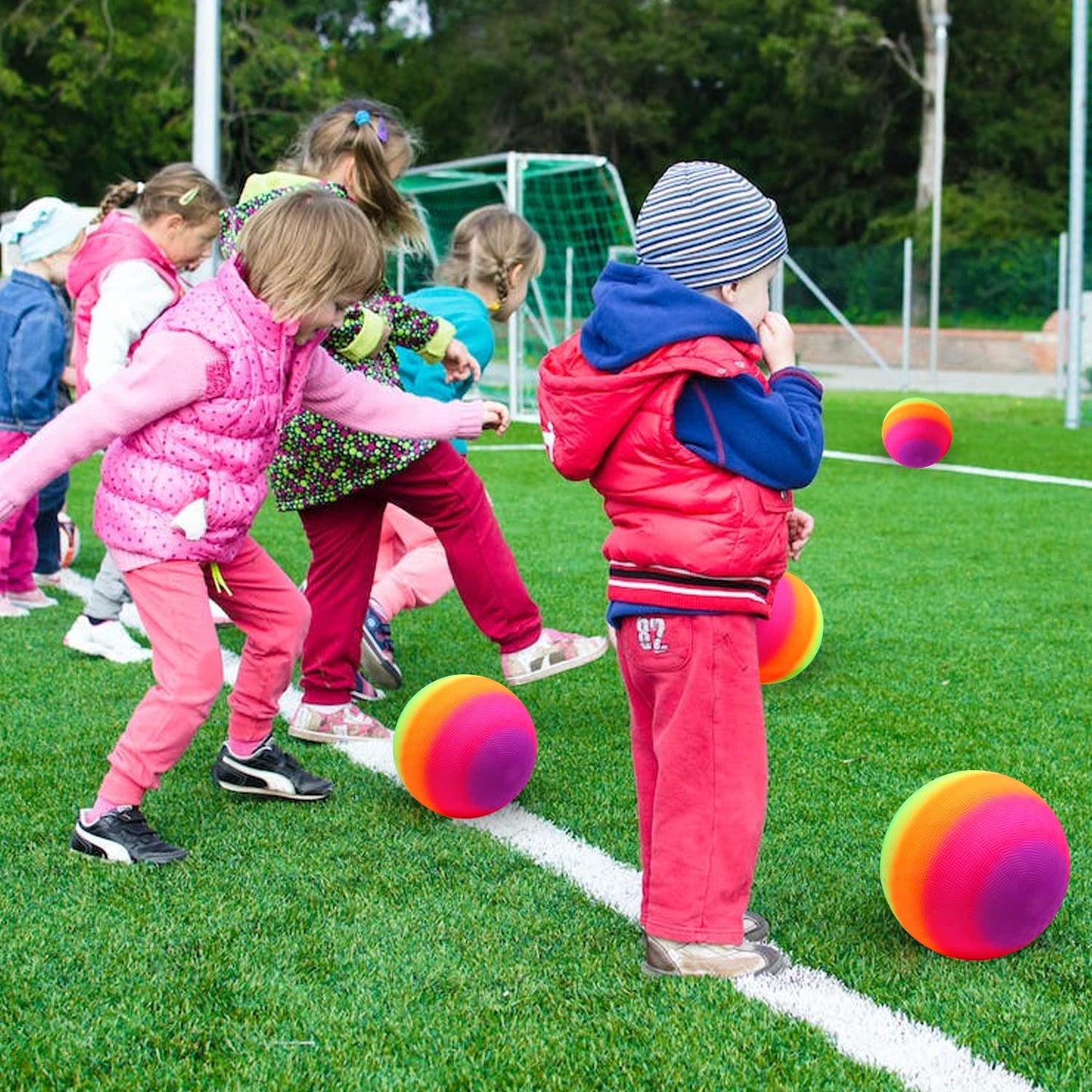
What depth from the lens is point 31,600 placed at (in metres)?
7.11

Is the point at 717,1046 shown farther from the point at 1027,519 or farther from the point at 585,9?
the point at 585,9

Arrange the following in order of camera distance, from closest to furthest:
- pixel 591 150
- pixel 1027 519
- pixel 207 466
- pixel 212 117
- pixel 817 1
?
1. pixel 207 466
2. pixel 1027 519
3. pixel 212 117
4. pixel 817 1
5. pixel 591 150

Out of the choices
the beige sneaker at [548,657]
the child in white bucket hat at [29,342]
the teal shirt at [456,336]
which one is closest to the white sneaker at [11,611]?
the child in white bucket hat at [29,342]

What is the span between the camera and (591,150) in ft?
146

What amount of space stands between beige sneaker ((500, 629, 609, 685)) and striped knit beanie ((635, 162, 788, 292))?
2.41 metres

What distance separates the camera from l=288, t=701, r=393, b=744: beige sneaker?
4.87 m

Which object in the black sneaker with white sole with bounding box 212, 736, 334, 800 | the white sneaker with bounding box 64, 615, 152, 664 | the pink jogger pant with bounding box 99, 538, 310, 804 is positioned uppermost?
the pink jogger pant with bounding box 99, 538, 310, 804

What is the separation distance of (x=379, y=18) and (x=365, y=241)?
4849cm

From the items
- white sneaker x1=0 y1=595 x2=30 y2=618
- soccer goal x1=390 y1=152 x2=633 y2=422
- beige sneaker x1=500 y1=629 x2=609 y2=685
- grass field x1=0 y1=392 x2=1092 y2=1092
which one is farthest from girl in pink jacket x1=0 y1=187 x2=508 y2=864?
soccer goal x1=390 y1=152 x2=633 y2=422

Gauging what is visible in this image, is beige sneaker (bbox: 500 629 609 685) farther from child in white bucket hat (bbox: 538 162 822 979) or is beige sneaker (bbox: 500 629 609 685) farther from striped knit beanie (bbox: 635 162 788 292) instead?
striped knit beanie (bbox: 635 162 788 292)

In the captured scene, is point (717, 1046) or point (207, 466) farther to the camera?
point (207, 466)

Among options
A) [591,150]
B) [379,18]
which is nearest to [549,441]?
[591,150]

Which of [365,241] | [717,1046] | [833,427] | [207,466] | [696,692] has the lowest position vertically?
[833,427]

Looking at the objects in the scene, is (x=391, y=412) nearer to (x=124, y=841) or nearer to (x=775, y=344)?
(x=124, y=841)
